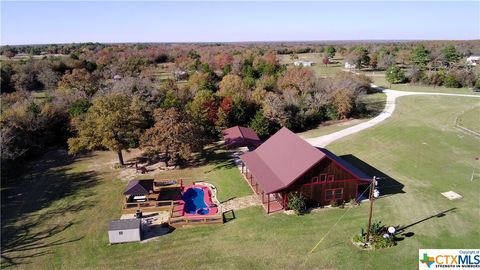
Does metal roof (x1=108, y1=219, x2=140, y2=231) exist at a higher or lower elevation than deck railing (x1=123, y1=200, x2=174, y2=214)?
higher

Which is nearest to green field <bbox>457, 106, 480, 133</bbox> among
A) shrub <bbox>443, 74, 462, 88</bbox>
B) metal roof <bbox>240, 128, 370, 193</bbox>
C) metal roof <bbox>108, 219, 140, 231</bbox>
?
shrub <bbox>443, 74, 462, 88</bbox>

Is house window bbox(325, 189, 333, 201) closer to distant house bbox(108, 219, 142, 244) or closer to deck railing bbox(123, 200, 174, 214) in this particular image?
deck railing bbox(123, 200, 174, 214)

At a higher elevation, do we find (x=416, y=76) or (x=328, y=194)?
(x=416, y=76)

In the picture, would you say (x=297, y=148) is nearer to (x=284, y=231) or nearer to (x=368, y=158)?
(x=284, y=231)

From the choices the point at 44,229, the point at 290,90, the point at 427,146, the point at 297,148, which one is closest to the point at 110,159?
the point at 44,229

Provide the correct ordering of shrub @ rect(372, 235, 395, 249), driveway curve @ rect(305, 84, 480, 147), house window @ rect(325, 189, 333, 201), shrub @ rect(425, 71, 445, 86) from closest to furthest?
shrub @ rect(372, 235, 395, 249) → house window @ rect(325, 189, 333, 201) → driveway curve @ rect(305, 84, 480, 147) → shrub @ rect(425, 71, 445, 86)

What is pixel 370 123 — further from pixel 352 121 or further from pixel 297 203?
pixel 297 203

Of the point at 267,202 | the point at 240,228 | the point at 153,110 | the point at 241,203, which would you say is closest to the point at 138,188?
the point at 241,203
